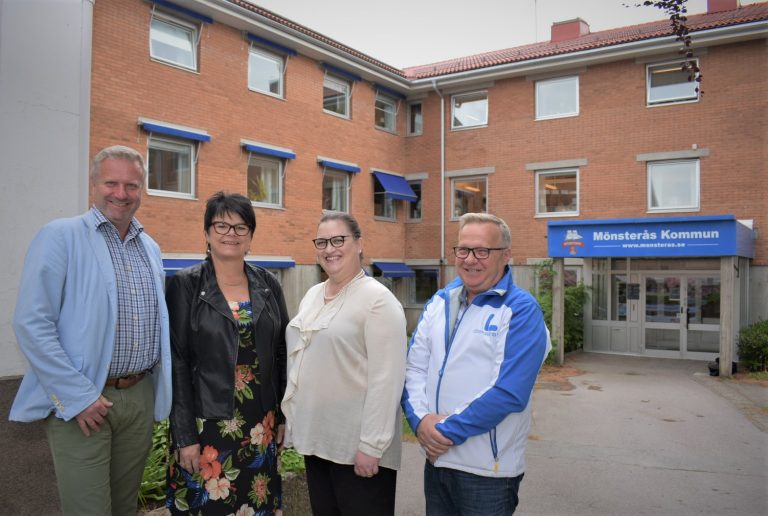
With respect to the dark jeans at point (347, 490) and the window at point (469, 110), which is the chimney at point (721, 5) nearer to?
the window at point (469, 110)

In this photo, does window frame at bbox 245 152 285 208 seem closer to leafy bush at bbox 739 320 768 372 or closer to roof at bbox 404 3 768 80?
roof at bbox 404 3 768 80

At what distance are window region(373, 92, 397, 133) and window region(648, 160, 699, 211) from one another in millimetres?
8352

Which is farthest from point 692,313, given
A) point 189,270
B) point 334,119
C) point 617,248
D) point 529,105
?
point 189,270

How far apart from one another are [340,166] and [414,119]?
4.49 meters

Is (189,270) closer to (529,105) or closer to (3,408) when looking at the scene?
(3,408)

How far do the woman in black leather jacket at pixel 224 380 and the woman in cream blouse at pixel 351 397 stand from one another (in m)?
0.20

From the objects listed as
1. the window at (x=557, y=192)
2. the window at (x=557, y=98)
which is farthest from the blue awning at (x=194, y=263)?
the window at (x=557, y=98)

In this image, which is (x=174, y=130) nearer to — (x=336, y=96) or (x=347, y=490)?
(x=336, y=96)

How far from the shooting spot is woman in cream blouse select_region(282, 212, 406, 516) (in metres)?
2.75

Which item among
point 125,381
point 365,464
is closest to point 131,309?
point 125,381

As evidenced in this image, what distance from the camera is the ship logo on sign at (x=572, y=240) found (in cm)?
1337

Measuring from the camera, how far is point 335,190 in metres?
17.8

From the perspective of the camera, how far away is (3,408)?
4.33 meters

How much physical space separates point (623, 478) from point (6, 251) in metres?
5.80
